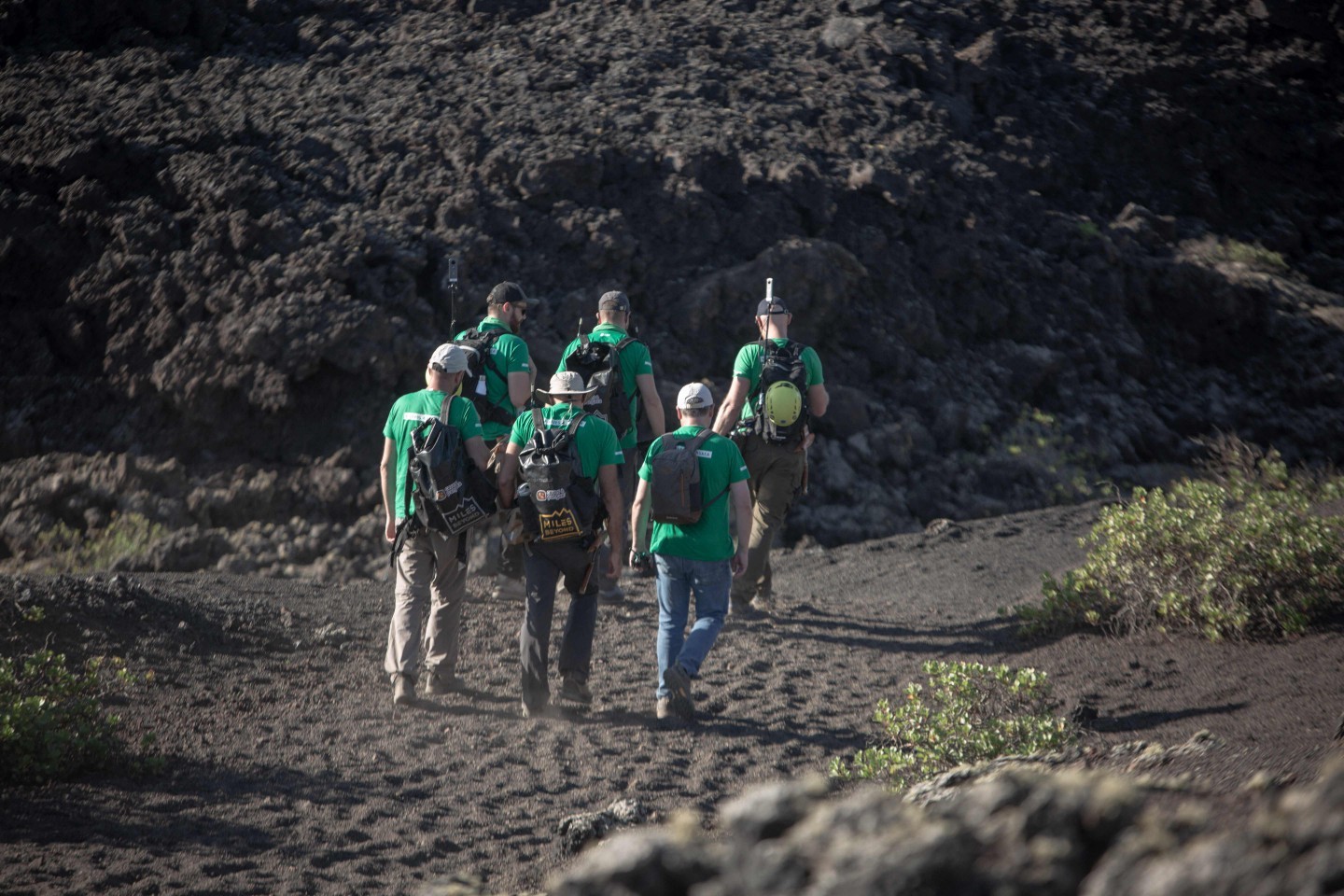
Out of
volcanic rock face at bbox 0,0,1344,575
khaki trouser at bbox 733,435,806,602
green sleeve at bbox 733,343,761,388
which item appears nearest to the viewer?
green sleeve at bbox 733,343,761,388

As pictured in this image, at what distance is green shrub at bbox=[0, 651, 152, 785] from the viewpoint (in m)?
4.71

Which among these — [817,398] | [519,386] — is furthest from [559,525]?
[817,398]

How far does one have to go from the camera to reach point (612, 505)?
5.92m

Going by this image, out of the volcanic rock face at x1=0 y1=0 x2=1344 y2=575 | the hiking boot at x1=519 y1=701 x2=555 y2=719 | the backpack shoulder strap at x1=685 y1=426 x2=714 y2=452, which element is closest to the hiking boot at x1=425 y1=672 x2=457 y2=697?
the hiking boot at x1=519 y1=701 x2=555 y2=719

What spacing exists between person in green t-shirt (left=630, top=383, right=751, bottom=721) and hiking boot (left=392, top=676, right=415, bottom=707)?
140cm

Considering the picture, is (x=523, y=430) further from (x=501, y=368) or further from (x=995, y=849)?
(x=995, y=849)

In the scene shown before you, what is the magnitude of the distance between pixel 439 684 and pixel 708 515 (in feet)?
6.24

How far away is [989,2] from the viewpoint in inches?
660

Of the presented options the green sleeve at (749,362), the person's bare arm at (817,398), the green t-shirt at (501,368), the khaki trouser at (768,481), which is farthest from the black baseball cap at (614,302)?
the person's bare arm at (817,398)

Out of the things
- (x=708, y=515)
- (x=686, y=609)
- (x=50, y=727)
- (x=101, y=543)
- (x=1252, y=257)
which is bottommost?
(x=101, y=543)

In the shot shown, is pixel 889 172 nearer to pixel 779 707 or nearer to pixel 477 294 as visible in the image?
pixel 477 294

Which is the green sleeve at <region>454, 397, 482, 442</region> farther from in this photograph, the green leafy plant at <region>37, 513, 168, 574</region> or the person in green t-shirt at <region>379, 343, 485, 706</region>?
the green leafy plant at <region>37, 513, 168, 574</region>

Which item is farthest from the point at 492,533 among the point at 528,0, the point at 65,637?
the point at 528,0

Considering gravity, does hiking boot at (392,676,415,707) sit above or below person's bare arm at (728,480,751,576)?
below
